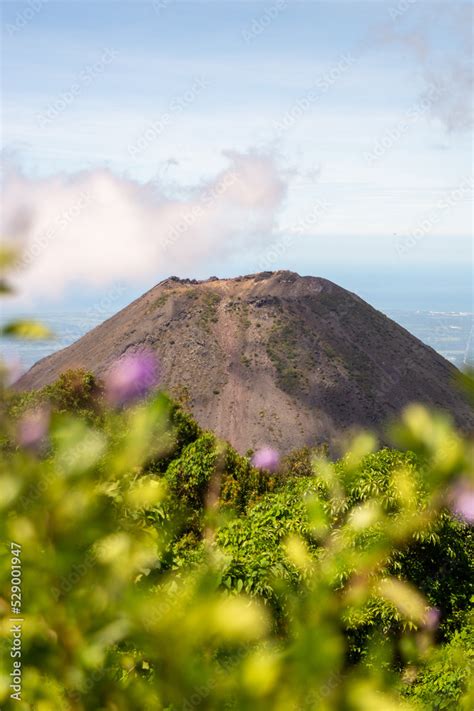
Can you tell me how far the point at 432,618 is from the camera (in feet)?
32.5

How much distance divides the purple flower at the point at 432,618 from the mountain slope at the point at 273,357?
185ft

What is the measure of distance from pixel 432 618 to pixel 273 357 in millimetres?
A: 68326

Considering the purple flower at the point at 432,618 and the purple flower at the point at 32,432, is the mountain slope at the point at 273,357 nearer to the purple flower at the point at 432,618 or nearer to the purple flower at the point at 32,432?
the purple flower at the point at 432,618

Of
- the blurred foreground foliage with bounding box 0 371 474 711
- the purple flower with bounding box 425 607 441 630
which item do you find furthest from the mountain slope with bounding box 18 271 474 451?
the blurred foreground foliage with bounding box 0 371 474 711

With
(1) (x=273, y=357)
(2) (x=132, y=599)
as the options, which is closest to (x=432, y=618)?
(2) (x=132, y=599)

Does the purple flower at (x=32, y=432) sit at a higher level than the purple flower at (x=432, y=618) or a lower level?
higher

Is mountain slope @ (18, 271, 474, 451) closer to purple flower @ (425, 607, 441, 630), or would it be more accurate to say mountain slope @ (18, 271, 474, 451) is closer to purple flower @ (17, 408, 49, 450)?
purple flower @ (425, 607, 441, 630)

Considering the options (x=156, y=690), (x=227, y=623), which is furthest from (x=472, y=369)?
(x=156, y=690)

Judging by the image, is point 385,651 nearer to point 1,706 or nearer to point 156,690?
point 156,690

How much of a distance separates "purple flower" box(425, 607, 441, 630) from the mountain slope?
5625cm

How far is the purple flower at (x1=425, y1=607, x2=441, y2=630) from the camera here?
9.86 meters

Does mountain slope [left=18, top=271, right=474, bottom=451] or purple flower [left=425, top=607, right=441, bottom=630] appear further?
mountain slope [left=18, top=271, right=474, bottom=451]

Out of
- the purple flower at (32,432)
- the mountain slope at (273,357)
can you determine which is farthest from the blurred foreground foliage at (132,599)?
the mountain slope at (273,357)

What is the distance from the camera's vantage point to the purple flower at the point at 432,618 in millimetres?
9859
